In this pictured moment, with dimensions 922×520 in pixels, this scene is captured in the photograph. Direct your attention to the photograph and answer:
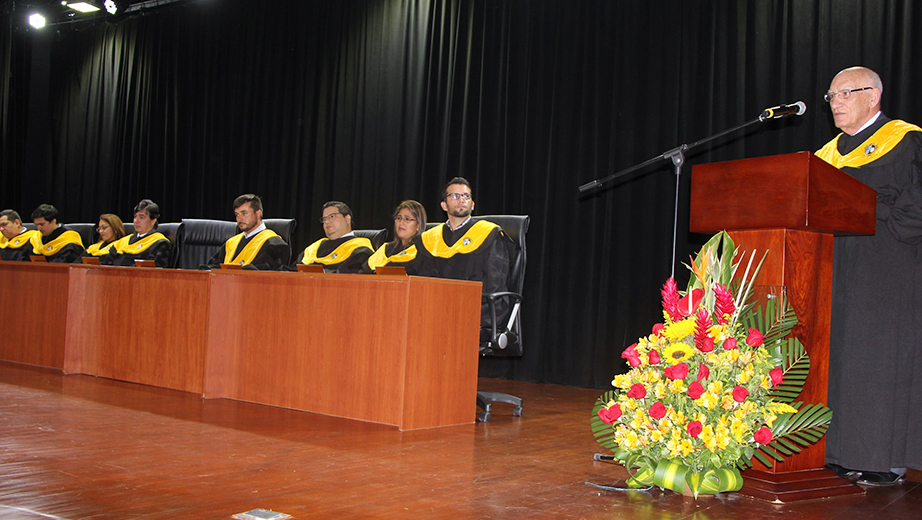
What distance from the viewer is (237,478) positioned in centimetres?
219

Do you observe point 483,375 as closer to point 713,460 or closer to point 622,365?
point 622,365

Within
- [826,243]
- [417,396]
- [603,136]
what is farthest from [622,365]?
[826,243]

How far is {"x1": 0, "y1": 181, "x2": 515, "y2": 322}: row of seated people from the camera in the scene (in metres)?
4.04

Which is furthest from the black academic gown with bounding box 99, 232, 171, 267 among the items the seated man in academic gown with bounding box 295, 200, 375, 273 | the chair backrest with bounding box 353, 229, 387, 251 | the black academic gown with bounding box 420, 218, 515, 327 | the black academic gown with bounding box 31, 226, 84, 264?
the black academic gown with bounding box 420, 218, 515, 327

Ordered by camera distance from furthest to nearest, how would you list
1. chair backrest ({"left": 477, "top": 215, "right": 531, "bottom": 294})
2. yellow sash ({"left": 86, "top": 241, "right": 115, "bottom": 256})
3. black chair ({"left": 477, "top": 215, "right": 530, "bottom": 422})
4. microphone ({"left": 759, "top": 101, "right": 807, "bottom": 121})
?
yellow sash ({"left": 86, "top": 241, "right": 115, "bottom": 256}) → chair backrest ({"left": 477, "top": 215, "right": 531, "bottom": 294}) → black chair ({"left": 477, "top": 215, "right": 530, "bottom": 422}) → microphone ({"left": 759, "top": 101, "right": 807, "bottom": 121})

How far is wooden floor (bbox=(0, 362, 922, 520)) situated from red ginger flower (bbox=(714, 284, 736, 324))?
48 cm

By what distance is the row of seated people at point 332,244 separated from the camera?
4043mm

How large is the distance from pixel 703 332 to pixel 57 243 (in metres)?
6.45

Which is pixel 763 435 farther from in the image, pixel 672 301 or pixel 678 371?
pixel 672 301

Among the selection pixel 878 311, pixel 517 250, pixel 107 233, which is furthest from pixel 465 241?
pixel 107 233

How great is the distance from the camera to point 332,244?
5270 mm

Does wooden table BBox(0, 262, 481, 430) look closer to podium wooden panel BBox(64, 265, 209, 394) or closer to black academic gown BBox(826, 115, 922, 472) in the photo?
podium wooden panel BBox(64, 265, 209, 394)

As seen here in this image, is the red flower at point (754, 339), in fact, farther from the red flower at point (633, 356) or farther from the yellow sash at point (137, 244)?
the yellow sash at point (137, 244)

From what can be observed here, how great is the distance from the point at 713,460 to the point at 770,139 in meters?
2.95
